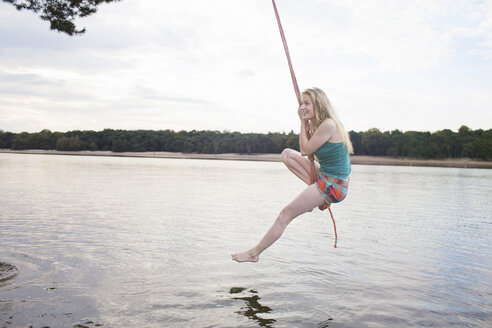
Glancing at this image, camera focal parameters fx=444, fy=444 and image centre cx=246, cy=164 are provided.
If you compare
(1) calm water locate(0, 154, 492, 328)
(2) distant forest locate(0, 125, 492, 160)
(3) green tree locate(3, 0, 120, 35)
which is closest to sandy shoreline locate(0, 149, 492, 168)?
(2) distant forest locate(0, 125, 492, 160)

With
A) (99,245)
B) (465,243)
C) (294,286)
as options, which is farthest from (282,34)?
(465,243)

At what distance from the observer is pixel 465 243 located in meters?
9.83

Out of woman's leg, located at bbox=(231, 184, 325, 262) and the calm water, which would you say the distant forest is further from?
woman's leg, located at bbox=(231, 184, 325, 262)

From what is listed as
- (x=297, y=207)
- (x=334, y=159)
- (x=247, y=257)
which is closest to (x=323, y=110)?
(x=334, y=159)

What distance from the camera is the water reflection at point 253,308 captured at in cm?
462

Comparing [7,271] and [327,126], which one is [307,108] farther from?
[7,271]

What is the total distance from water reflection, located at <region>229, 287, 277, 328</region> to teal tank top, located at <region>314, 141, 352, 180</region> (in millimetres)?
1713

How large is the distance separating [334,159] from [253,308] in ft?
6.37

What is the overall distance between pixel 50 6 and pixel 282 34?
180 inches

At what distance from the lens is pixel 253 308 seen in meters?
5.00

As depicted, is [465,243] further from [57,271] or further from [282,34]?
[57,271]

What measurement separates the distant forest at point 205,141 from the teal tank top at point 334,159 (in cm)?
14355

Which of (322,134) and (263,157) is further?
(263,157)

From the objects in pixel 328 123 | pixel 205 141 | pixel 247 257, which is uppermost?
pixel 205 141
